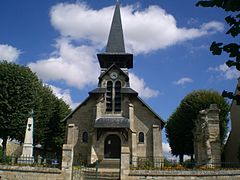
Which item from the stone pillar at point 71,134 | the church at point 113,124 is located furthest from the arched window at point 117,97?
the stone pillar at point 71,134

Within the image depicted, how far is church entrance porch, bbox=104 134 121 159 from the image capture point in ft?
89.1

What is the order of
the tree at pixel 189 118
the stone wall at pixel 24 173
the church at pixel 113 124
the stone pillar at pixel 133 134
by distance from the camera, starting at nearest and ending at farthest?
the stone wall at pixel 24 173, the stone pillar at pixel 133 134, the church at pixel 113 124, the tree at pixel 189 118

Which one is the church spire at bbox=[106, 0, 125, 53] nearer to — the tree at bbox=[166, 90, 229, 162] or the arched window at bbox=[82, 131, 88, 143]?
the arched window at bbox=[82, 131, 88, 143]

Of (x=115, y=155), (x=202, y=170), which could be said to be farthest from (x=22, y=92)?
(x=202, y=170)

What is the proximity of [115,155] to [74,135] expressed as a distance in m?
4.51

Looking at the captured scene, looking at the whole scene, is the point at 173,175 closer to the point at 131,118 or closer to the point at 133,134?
the point at 133,134

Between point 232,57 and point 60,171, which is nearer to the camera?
point 232,57

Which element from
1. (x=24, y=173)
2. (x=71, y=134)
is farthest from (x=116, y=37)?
(x=24, y=173)

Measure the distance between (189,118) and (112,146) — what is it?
1151cm

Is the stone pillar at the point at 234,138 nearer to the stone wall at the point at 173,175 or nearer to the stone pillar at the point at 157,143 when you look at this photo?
the stone pillar at the point at 157,143

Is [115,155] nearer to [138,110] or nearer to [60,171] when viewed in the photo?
[138,110]

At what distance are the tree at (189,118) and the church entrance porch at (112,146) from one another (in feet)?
29.5

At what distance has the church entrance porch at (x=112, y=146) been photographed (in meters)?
27.2

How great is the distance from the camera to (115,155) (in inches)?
1070
